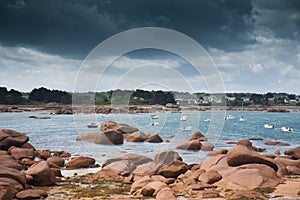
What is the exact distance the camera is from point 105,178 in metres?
15.3

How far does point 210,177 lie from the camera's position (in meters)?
14.1

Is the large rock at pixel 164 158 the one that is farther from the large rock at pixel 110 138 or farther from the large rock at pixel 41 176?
the large rock at pixel 110 138

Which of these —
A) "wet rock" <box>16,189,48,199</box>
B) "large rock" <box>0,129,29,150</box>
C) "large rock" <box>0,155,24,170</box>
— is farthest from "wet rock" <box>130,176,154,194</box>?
"large rock" <box>0,129,29,150</box>

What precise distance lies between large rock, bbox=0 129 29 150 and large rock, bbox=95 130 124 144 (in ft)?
26.3

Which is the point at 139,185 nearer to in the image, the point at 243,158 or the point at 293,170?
the point at 243,158

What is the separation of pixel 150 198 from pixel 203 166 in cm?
499

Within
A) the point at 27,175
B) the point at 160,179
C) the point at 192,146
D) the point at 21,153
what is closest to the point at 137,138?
the point at 192,146

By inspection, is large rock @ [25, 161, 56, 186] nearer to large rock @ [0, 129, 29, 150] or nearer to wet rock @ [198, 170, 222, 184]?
wet rock @ [198, 170, 222, 184]

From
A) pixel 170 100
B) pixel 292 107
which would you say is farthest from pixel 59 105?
pixel 292 107

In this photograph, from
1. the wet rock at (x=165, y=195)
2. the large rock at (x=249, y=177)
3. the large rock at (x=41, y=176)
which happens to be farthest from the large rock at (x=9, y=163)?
the large rock at (x=249, y=177)

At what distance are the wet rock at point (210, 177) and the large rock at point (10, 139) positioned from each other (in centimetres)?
1370

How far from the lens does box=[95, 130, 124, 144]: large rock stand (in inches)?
1185

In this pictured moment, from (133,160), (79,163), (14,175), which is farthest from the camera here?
(79,163)

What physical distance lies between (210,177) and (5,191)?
7538 millimetres
